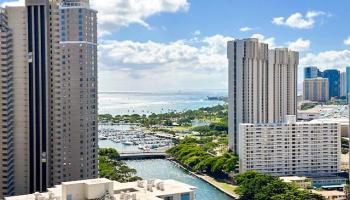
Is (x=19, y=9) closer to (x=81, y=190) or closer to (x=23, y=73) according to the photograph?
(x=23, y=73)

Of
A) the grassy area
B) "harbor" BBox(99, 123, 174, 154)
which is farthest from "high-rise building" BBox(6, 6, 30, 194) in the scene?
"harbor" BBox(99, 123, 174, 154)

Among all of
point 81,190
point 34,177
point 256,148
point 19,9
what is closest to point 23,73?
point 19,9

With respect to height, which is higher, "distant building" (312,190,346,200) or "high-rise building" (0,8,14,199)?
"high-rise building" (0,8,14,199)

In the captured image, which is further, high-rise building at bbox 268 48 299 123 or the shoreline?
high-rise building at bbox 268 48 299 123

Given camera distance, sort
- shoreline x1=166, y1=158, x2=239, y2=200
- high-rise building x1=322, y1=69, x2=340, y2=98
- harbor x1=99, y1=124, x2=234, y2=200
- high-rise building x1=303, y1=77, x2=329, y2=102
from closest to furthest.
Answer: shoreline x1=166, y1=158, x2=239, y2=200, harbor x1=99, y1=124, x2=234, y2=200, high-rise building x1=303, y1=77, x2=329, y2=102, high-rise building x1=322, y1=69, x2=340, y2=98

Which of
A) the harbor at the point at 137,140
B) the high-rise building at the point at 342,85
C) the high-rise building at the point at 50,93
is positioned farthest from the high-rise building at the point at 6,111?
the high-rise building at the point at 342,85

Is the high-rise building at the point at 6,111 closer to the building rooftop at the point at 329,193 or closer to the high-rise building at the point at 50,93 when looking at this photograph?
the high-rise building at the point at 50,93

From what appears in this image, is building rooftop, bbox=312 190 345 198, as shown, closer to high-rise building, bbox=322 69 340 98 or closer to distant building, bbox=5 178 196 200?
distant building, bbox=5 178 196 200

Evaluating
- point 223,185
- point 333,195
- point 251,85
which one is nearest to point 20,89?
point 223,185
